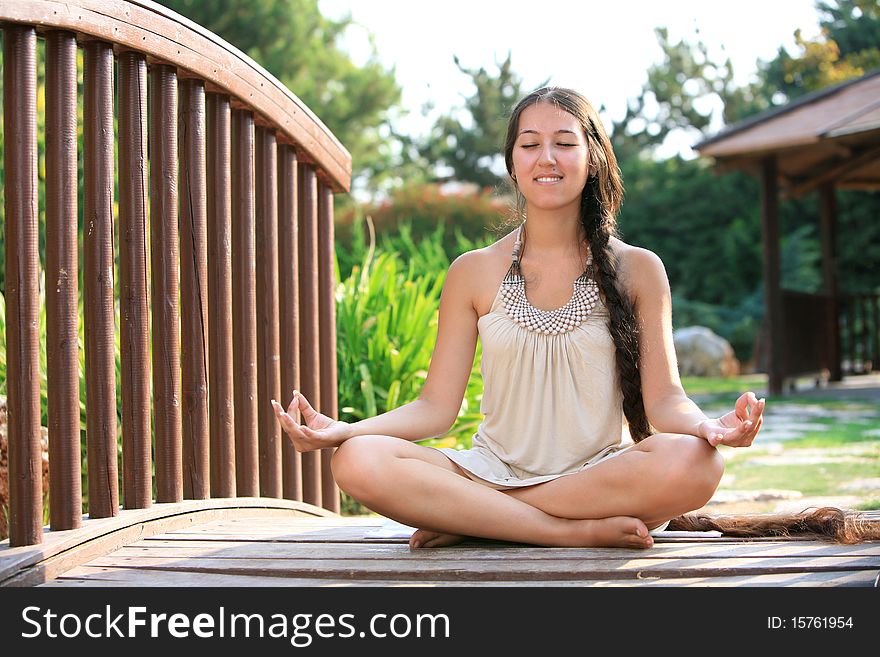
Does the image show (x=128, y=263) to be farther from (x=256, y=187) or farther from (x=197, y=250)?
(x=256, y=187)

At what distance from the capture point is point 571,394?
2.62 meters

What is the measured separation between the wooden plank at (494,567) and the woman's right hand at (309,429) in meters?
0.28

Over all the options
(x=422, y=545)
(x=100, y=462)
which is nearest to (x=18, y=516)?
(x=100, y=462)

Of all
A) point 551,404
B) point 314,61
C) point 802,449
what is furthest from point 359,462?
point 314,61

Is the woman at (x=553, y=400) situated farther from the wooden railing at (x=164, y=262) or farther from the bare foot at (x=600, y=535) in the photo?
the wooden railing at (x=164, y=262)

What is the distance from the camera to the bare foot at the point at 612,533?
7.64ft

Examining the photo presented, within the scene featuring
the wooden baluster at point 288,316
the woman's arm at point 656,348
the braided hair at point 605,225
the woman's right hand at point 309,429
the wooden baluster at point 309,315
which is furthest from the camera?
the wooden baluster at point 309,315

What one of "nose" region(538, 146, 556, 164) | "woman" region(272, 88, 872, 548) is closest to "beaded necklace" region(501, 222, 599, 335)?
"woman" region(272, 88, 872, 548)

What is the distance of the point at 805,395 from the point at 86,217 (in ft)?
27.1

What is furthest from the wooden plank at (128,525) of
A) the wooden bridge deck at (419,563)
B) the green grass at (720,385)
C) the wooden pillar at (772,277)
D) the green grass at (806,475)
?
the green grass at (720,385)

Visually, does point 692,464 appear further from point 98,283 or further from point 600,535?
point 98,283

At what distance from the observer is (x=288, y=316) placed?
346 centimetres

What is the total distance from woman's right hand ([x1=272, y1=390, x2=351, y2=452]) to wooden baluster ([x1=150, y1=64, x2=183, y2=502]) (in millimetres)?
402

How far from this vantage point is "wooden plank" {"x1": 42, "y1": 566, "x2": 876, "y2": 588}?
2.02 metres
